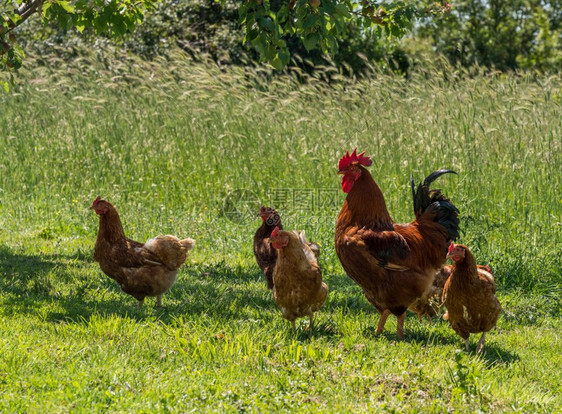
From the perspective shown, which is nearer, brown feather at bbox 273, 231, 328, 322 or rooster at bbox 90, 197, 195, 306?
brown feather at bbox 273, 231, 328, 322

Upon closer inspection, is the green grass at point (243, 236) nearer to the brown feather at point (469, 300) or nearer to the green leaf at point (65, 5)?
the brown feather at point (469, 300)

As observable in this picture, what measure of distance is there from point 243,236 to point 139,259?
273cm

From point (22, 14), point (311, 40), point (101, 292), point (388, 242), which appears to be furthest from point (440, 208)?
point (22, 14)

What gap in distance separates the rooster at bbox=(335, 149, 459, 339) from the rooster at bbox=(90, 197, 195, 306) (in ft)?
5.37

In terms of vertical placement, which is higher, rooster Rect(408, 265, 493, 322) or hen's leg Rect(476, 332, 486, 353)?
rooster Rect(408, 265, 493, 322)

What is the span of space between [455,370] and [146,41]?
16.9 meters

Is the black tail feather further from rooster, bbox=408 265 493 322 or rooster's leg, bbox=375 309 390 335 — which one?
rooster's leg, bbox=375 309 390 335

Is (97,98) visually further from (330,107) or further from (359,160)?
(359,160)

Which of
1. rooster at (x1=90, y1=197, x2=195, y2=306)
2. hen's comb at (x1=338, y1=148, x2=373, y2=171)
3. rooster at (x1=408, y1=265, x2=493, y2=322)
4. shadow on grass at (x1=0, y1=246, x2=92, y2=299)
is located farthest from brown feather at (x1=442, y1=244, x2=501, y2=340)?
shadow on grass at (x1=0, y1=246, x2=92, y2=299)

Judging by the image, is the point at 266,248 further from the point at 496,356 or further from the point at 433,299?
the point at 496,356

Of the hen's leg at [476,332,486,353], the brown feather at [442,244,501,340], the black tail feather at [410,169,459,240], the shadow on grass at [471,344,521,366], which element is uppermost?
the black tail feather at [410,169,459,240]

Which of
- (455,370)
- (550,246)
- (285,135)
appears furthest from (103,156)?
(455,370)

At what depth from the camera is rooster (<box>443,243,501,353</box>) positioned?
17.2 ft

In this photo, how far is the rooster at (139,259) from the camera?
20.2ft
